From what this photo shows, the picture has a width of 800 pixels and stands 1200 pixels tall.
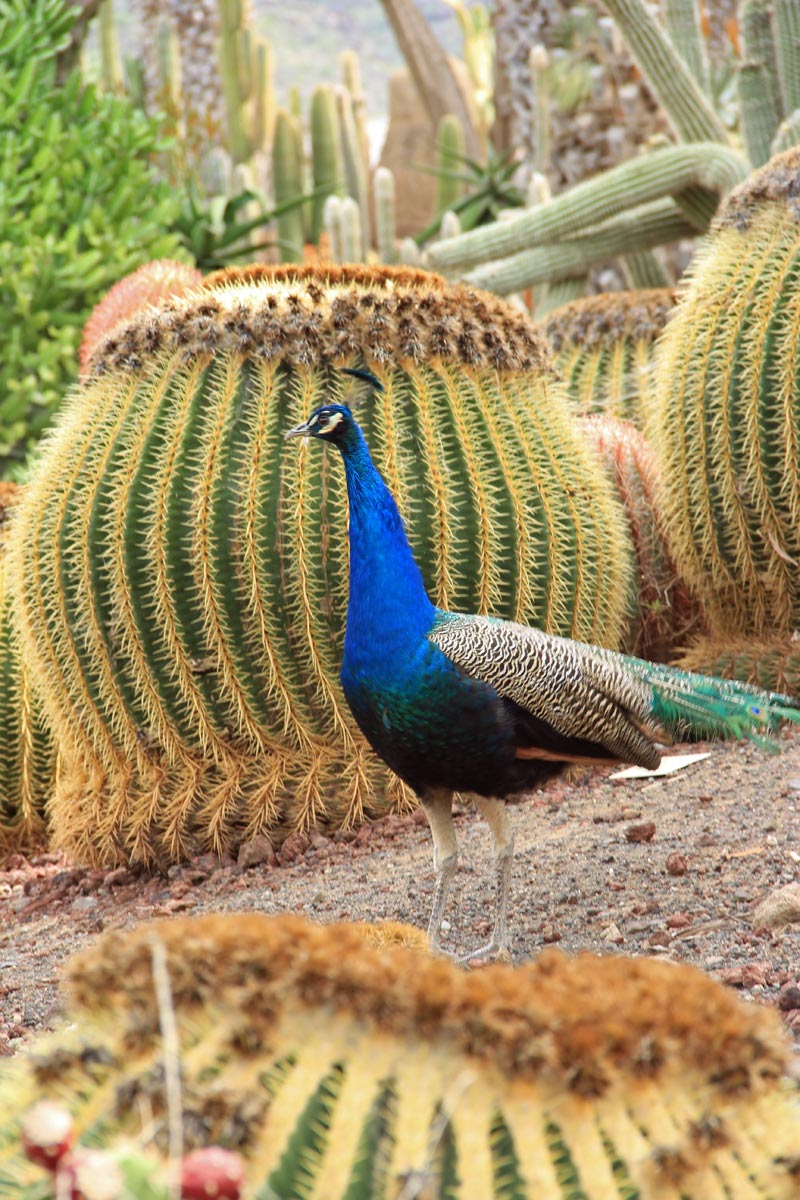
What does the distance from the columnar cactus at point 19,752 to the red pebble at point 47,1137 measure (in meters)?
4.11

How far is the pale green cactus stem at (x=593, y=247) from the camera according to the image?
823 centimetres

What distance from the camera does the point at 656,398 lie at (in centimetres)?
526

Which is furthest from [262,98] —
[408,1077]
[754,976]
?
[408,1077]

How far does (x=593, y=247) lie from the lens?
8.24 metres

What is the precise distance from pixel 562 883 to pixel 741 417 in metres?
1.96

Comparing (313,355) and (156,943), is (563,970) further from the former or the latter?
(313,355)

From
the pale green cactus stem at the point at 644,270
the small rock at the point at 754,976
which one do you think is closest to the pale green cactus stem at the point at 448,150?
the pale green cactus stem at the point at 644,270

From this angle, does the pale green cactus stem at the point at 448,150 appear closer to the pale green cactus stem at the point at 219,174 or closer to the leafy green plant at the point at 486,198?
the leafy green plant at the point at 486,198

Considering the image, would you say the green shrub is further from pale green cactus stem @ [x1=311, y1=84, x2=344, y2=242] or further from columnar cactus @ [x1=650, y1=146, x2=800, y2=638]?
pale green cactus stem @ [x1=311, y1=84, x2=344, y2=242]

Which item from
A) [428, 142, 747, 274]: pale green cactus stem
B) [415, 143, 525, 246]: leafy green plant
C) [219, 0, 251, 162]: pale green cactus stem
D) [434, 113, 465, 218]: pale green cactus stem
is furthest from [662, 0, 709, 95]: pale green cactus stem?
[219, 0, 251, 162]: pale green cactus stem

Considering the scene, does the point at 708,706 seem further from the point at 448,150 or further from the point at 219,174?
the point at 448,150

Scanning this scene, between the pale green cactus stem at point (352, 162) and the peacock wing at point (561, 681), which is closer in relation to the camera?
the peacock wing at point (561, 681)

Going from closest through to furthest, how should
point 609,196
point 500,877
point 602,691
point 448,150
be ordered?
1. point 500,877
2. point 602,691
3. point 609,196
4. point 448,150

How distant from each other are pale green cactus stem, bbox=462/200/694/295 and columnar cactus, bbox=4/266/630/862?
387 cm
